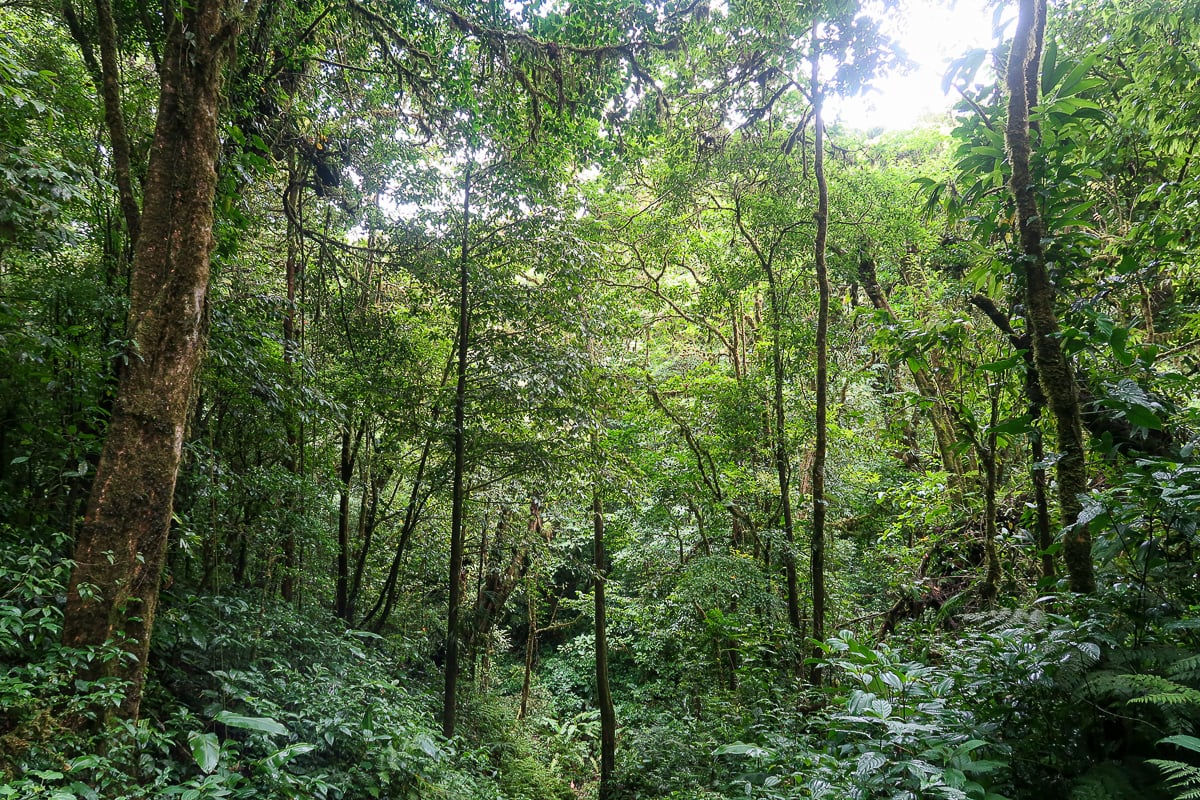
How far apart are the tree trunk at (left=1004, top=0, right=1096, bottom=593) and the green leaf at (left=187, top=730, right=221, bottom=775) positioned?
3.92 m

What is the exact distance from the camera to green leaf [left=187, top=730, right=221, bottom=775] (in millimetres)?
2223

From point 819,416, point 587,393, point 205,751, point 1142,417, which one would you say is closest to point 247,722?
point 205,751

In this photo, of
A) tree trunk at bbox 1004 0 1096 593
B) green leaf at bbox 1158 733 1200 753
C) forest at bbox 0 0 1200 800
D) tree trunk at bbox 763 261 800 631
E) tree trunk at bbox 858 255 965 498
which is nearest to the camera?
green leaf at bbox 1158 733 1200 753

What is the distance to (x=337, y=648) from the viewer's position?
215 inches

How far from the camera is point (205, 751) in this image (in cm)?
227

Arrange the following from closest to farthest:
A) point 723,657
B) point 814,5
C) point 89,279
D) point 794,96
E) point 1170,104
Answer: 1. point 1170,104
2. point 89,279
3. point 814,5
4. point 794,96
5. point 723,657

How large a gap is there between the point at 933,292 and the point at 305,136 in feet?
22.6

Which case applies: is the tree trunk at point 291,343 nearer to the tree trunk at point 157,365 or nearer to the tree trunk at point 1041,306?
the tree trunk at point 157,365

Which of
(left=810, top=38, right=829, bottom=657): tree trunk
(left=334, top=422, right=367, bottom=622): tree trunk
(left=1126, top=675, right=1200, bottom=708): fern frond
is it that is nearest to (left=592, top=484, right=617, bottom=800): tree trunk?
(left=810, top=38, right=829, bottom=657): tree trunk

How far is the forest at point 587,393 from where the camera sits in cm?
246

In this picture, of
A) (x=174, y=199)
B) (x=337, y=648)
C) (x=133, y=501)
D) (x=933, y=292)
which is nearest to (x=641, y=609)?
(x=337, y=648)

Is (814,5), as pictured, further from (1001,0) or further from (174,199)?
(174,199)

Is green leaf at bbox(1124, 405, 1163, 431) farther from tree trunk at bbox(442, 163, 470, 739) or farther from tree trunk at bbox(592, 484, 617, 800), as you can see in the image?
tree trunk at bbox(592, 484, 617, 800)

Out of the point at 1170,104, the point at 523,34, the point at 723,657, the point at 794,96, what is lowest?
the point at 723,657
